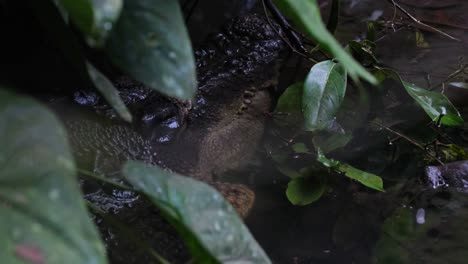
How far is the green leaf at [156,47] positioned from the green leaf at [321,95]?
77cm

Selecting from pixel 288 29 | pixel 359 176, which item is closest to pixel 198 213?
pixel 359 176

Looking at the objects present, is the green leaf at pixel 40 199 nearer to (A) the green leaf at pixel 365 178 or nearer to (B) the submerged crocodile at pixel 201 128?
(B) the submerged crocodile at pixel 201 128

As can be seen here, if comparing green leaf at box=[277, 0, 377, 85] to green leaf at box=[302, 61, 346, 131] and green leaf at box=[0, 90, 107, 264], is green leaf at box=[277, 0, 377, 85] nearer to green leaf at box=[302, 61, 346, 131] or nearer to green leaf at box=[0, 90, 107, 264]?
green leaf at box=[0, 90, 107, 264]

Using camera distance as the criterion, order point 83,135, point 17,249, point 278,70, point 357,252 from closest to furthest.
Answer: point 17,249 < point 357,252 < point 83,135 < point 278,70

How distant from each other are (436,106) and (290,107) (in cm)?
41

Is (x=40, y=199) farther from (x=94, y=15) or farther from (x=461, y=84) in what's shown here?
(x=461, y=84)

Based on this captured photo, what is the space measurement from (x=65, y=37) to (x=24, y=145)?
276 mm

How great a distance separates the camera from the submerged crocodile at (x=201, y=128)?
139cm

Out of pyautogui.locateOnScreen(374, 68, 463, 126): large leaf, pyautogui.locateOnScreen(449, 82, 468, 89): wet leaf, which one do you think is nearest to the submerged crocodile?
pyautogui.locateOnScreen(374, 68, 463, 126): large leaf

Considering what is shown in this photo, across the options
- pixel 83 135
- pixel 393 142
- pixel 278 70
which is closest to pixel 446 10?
pixel 278 70

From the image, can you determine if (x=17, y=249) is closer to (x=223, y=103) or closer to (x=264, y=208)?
(x=264, y=208)

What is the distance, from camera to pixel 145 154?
1483 mm

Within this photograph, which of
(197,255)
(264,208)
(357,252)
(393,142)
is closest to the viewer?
(197,255)

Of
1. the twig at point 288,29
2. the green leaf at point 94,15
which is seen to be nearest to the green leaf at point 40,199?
the green leaf at point 94,15
